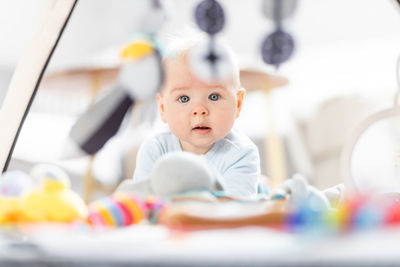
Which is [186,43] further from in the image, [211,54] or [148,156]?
[211,54]

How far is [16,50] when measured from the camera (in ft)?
5.80

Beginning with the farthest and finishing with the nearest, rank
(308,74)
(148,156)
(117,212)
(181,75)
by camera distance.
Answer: (308,74), (148,156), (181,75), (117,212)

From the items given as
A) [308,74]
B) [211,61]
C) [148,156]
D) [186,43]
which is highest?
[308,74]

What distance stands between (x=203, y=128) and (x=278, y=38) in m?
0.28

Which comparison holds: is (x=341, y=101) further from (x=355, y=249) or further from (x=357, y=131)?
(x=355, y=249)

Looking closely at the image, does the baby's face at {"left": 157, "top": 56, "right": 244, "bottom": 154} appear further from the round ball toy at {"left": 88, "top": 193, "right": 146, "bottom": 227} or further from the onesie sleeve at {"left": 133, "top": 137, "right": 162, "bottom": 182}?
the round ball toy at {"left": 88, "top": 193, "right": 146, "bottom": 227}

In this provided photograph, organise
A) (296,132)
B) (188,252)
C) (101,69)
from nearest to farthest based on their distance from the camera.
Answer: (188,252) → (101,69) → (296,132)

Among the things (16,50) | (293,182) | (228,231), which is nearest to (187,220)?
(228,231)

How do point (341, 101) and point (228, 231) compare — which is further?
point (341, 101)

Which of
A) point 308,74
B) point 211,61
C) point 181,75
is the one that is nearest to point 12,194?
point 211,61

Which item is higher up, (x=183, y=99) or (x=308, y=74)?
(x=308, y=74)

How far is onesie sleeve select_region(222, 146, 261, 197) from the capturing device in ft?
2.38

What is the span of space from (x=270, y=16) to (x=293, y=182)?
156mm

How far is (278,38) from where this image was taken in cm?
48
